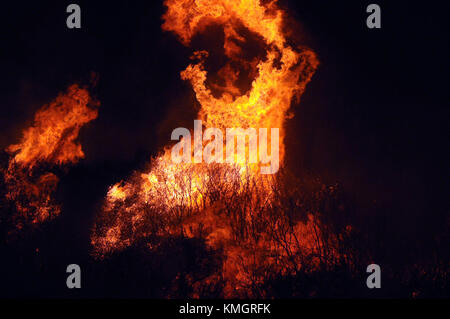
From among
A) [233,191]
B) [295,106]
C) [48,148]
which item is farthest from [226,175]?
[48,148]

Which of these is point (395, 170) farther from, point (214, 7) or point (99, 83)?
point (99, 83)

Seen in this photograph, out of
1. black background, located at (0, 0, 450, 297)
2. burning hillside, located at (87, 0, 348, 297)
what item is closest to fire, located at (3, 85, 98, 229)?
black background, located at (0, 0, 450, 297)

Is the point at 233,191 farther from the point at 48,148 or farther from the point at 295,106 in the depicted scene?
the point at 48,148

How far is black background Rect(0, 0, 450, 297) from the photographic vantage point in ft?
22.5

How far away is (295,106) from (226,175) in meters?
2.78

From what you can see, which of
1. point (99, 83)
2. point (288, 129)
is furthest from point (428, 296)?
point (99, 83)

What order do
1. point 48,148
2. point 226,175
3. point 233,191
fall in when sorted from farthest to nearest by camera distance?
1. point 48,148
2. point 226,175
3. point 233,191

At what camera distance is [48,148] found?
862 cm

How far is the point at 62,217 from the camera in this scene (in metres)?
7.88

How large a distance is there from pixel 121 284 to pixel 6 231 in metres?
3.77

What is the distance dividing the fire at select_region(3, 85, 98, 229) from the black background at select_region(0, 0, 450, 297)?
27 centimetres

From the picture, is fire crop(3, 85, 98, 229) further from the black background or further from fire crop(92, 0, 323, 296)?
fire crop(92, 0, 323, 296)

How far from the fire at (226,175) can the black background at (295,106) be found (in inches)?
18.0

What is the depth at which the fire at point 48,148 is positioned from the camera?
7898 mm
